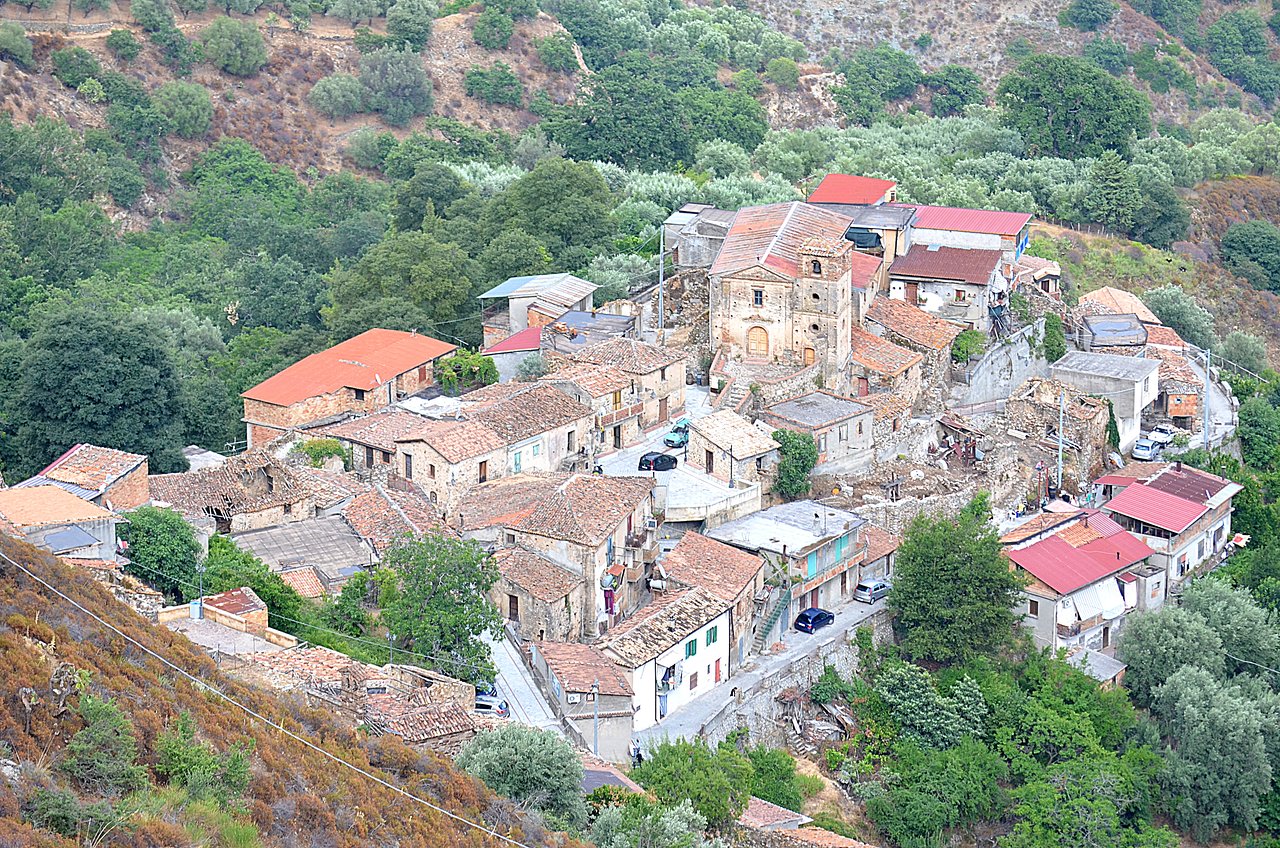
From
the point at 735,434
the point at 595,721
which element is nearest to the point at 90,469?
the point at 595,721

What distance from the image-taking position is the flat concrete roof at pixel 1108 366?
59000 millimetres

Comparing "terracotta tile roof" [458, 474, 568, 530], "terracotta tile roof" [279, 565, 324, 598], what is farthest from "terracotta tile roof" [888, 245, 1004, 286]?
"terracotta tile roof" [279, 565, 324, 598]

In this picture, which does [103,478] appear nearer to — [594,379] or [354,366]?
[354,366]

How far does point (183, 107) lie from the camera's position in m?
86.9

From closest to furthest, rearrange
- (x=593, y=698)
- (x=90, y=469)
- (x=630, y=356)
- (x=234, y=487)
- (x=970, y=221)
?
(x=593, y=698) → (x=90, y=469) → (x=234, y=487) → (x=630, y=356) → (x=970, y=221)

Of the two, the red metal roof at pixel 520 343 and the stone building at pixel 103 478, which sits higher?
the stone building at pixel 103 478

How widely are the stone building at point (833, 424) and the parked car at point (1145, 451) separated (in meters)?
11.3

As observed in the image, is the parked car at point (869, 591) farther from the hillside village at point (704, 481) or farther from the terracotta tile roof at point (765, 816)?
the terracotta tile roof at point (765, 816)

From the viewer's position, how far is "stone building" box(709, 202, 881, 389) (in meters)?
54.8

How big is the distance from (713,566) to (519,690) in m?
6.84

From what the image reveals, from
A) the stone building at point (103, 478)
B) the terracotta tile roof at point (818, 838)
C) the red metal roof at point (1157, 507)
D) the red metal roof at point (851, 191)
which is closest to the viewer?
Answer: the terracotta tile roof at point (818, 838)

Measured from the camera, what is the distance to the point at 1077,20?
122000 millimetres

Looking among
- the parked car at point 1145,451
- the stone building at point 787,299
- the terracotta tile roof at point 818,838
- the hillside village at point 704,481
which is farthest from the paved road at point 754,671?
the parked car at point 1145,451

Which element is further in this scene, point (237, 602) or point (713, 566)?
point (713, 566)
